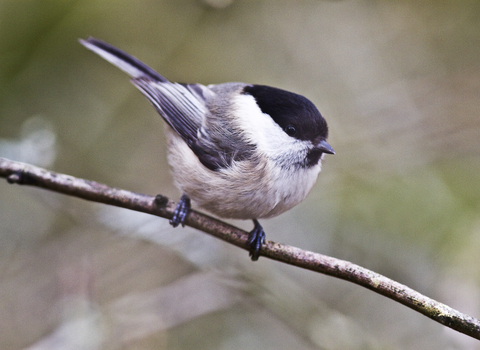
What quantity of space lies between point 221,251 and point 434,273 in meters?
1.38

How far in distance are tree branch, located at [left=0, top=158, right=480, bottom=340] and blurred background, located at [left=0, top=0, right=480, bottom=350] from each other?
0.59 metres

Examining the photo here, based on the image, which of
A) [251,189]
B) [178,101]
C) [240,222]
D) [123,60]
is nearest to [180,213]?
[251,189]

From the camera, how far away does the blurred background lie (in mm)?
2486

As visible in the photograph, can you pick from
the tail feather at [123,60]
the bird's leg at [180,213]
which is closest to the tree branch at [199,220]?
the bird's leg at [180,213]

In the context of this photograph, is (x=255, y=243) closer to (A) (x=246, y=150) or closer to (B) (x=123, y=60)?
(A) (x=246, y=150)

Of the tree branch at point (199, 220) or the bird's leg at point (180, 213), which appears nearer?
the tree branch at point (199, 220)

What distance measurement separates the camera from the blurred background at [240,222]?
97.9 inches

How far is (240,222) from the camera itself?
2957 millimetres

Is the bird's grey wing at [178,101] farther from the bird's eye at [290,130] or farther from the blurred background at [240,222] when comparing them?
the blurred background at [240,222]

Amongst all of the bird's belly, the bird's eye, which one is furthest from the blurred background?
the bird's eye

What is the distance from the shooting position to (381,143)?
300 cm

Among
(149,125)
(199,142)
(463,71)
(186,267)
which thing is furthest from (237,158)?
(463,71)

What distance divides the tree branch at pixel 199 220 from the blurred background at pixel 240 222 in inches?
23.3

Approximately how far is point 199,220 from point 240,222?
1.13 meters
